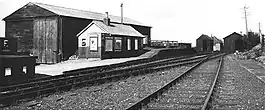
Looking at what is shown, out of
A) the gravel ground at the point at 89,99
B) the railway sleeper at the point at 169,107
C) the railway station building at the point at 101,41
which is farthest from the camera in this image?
the railway station building at the point at 101,41

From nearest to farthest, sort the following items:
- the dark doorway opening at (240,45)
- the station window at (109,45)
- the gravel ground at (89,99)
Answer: the gravel ground at (89,99), the station window at (109,45), the dark doorway opening at (240,45)

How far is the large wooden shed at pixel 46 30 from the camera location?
3359cm

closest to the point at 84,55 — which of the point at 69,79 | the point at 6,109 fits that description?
the point at 69,79

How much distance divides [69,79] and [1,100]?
182 inches

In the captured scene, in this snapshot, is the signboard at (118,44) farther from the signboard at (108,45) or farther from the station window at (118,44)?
the signboard at (108,45)

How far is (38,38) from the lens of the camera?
35.1m

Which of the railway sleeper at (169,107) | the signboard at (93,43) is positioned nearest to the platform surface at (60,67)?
the signboard at (93,43)

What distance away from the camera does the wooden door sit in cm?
3378

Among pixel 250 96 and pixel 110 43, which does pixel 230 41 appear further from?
pixel 250 96

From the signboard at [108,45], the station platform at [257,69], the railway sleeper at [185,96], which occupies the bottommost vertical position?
the railway sleeper at [185,96]

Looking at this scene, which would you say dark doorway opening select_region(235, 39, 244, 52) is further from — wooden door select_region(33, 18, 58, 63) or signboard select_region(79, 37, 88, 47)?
wooden door select_region(33, 18, 58, 63)

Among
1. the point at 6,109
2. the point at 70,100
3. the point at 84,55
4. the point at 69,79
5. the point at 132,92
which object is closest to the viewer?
the point at 6,109

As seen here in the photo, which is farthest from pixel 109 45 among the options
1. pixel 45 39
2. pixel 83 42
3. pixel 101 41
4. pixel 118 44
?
pixel 45 39

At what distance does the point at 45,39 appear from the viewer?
113 feet
